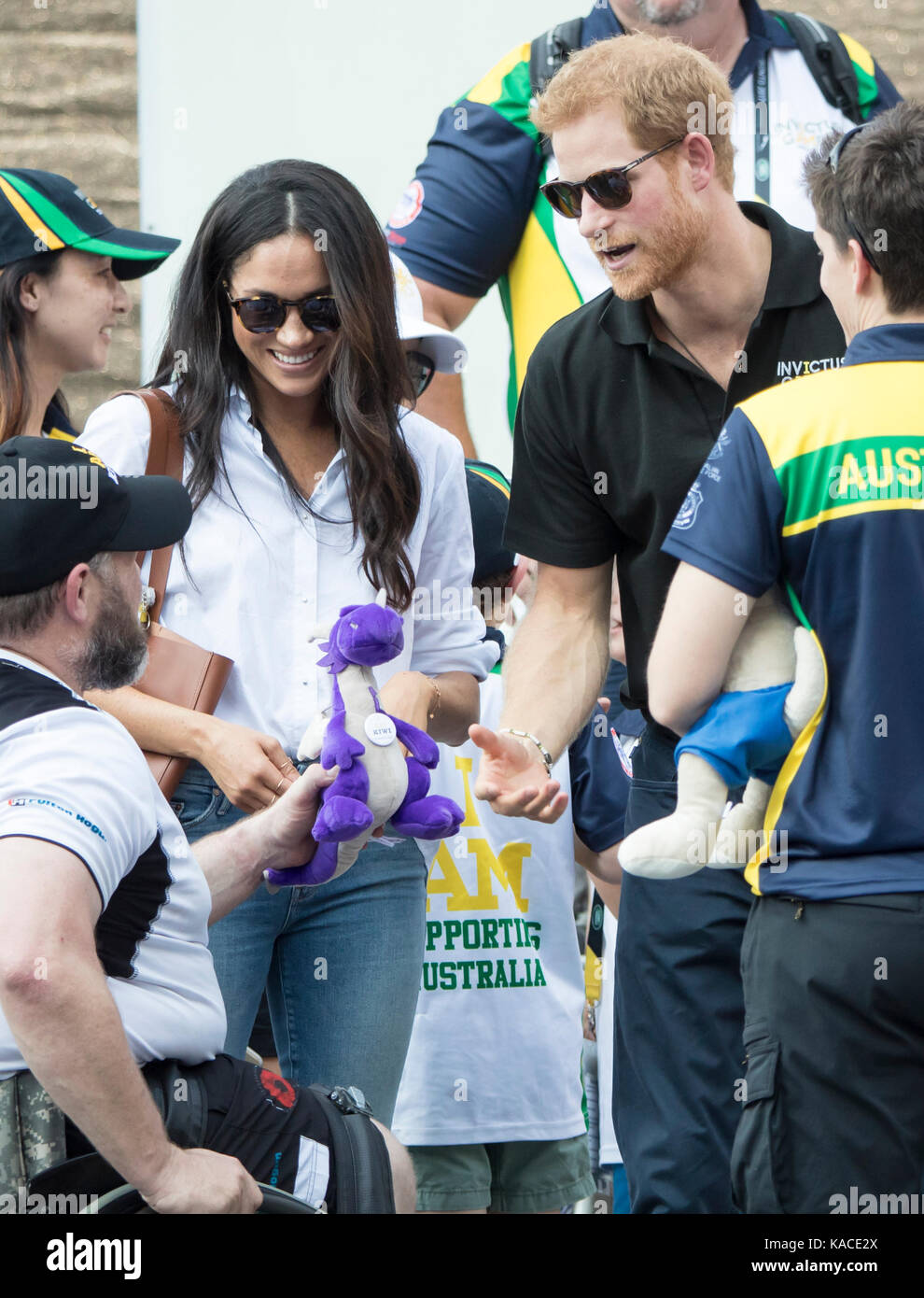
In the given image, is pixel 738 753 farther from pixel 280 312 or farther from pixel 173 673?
pixel 280 312

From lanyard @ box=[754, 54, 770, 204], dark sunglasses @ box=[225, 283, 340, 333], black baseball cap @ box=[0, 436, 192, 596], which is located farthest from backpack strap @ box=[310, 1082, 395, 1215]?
lanyard @ box=[754, 54, 770, 204]

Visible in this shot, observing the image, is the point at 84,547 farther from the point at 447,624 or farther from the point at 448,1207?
the point at 448,1207

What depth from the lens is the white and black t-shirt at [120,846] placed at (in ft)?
6.49

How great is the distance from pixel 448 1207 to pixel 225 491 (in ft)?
4.65

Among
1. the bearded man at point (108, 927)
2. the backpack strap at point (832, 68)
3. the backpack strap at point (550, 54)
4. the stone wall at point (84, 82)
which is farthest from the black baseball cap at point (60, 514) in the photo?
the stone wall at point (84, 82)

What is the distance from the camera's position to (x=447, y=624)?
3.06 m

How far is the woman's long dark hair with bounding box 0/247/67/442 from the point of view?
345 cm

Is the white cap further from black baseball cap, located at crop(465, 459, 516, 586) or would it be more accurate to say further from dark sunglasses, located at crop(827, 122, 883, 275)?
dark sunglasses, located at crop(827, 122, 883, 275)

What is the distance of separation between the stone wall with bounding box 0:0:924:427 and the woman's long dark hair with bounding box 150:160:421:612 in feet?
8.96

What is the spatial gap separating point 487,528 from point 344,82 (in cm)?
231

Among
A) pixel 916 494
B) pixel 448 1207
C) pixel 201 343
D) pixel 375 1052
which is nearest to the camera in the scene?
pixel 916 494

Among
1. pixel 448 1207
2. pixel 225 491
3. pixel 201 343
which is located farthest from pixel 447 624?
pixel 448 1207

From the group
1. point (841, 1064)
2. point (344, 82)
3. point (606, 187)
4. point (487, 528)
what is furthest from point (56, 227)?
point (841, 1064)

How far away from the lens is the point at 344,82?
534 centimetres
